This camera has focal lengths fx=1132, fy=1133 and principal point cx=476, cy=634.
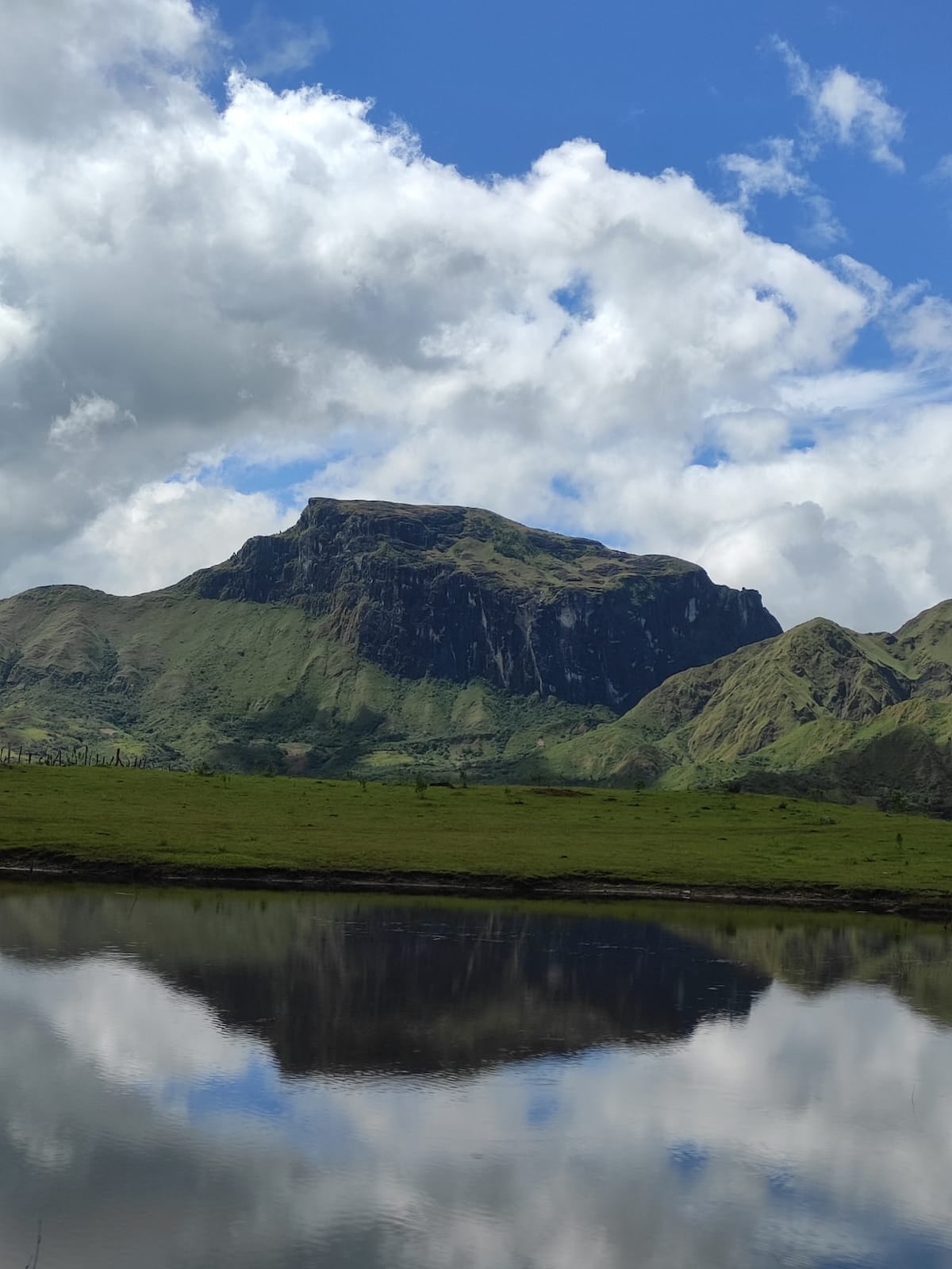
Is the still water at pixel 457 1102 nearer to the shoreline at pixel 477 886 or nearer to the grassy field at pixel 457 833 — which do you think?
the shoreline at pixel 477 886

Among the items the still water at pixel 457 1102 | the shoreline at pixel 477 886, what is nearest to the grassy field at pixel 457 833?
the shoreline at pixel 477 886

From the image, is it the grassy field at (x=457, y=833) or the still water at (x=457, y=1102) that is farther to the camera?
the grassy field at (x=457, y=833)

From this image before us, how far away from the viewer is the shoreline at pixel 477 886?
86.9 m

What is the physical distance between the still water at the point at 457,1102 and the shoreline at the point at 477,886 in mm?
19665

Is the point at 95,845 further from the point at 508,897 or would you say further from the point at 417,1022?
the point at 417,1022

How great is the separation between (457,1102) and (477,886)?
54.9 m

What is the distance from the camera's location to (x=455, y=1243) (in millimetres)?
26422

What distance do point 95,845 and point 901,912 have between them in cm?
6562

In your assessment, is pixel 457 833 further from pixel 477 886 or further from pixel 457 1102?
pixel 457 1102

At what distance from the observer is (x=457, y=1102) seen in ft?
121

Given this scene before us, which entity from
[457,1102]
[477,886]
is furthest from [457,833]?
[457,1102]

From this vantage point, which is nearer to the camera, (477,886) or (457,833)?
(477,886)

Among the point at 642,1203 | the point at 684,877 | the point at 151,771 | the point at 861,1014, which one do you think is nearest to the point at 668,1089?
the point at 642,1203

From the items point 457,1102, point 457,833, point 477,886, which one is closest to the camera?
point 457,1102
